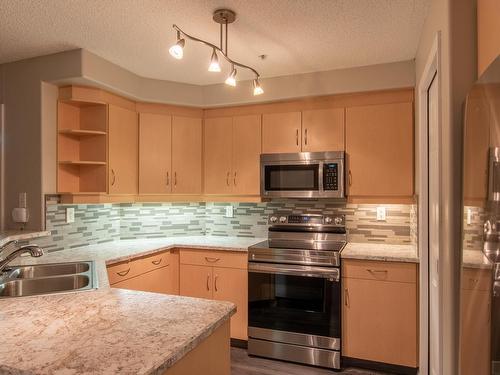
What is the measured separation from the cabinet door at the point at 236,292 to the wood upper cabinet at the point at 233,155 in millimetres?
757

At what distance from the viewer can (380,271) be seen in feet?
8.40

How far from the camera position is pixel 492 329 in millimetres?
928

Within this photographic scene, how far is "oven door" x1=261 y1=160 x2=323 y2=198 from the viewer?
9.75 ft

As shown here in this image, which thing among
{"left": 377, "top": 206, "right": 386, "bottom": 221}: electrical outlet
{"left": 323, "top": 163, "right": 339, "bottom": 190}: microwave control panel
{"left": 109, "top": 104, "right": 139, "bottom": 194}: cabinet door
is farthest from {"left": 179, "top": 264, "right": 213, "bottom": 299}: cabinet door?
{"left": 377, "top": 206, "right": 386, "bottom": 221}: electrical outlet

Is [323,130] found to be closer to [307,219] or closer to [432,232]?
[307,219]

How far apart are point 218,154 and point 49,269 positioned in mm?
1746

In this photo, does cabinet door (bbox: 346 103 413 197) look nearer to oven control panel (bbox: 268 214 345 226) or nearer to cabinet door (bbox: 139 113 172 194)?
oven control panel (bbox: 268 214 345 226)

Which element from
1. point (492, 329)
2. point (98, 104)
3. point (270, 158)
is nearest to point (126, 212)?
point (98, 104)

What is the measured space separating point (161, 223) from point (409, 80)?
104 inches

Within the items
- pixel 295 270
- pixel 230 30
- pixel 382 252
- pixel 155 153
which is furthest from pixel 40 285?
pixel 382 252

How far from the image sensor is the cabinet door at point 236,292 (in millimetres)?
2932

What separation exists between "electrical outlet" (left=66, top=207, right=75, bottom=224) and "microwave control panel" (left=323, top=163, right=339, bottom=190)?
2122mm

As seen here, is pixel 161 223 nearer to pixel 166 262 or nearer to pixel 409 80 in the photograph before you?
pixel 166 262

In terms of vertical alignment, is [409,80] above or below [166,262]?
above
